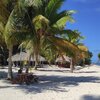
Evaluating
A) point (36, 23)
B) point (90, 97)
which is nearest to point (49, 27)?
point (36, 23)

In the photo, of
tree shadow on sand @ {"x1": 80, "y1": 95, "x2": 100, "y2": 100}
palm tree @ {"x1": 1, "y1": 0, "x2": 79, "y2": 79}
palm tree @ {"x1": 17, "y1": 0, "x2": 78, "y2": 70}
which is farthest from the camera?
palm tree @ {"x1": 17, "y1": 0, "x2": 78, "y2": 70}

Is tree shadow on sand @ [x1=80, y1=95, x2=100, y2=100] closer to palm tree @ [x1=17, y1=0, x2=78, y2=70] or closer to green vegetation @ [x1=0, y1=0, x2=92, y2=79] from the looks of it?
green vegetation @ [x1=0, y1=0, x2=92, y2=79]

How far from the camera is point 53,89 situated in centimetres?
1816

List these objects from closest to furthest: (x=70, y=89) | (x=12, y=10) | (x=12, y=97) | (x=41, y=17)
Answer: (x=12, y=97) → (x=70, y=89) → (x=41, y=17) → (x=12, y=10)

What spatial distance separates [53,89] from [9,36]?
4.79 meters

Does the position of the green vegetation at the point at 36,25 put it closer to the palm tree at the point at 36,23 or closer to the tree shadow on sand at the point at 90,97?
the palm tree at the point at 36,23

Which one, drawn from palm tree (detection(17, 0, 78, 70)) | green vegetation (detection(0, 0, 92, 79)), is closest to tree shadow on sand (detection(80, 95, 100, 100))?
green vegetation (detection(0, 0, 92, 79))

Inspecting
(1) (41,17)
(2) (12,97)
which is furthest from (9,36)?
(2) (12,97)

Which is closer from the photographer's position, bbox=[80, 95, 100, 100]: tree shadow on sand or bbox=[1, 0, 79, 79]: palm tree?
bbox=[80, 95, 100, 100]: tree shadow on sand

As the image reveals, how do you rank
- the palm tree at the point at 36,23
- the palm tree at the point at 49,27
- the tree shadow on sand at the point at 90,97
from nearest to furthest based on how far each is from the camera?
the tree shadow on sand at the point at 90,97, the palm tree at the point at 36,23, the palm tree at the point at 49,27

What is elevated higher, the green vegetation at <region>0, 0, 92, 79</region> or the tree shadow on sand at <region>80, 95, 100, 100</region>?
the green vegetation at <region>0, 0, 92, 79</region>

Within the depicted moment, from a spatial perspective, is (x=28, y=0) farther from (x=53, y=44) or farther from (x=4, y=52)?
(x=4, y=52)

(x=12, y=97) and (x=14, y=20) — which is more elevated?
(x=14, y=20)

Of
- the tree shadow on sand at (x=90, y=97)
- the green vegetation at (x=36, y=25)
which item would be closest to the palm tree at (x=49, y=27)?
the green vegetation at (x=36, y=25)
